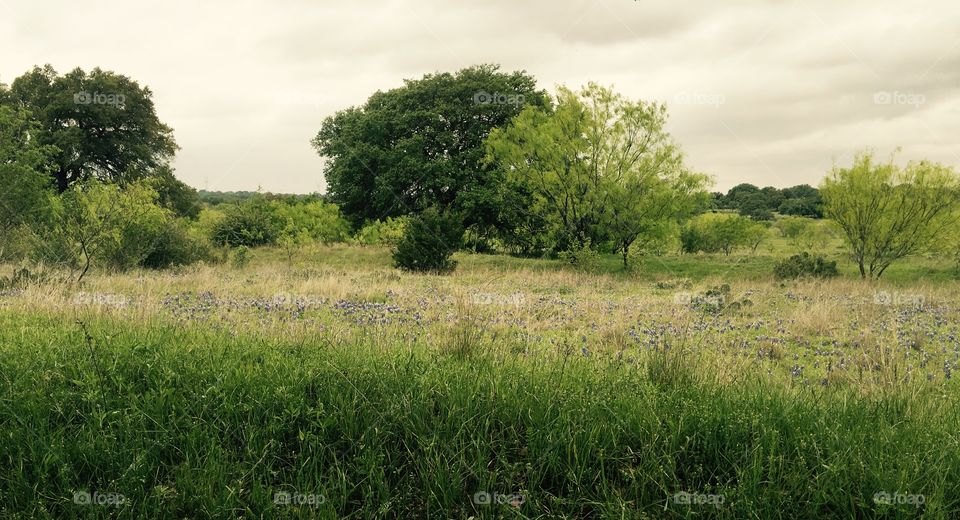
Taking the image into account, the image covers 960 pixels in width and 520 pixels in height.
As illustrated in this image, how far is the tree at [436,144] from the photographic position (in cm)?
3453

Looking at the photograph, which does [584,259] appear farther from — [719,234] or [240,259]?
[719,234]

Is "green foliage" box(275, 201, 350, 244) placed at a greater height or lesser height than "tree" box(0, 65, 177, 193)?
lesser

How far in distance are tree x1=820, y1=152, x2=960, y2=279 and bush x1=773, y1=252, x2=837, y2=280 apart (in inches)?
59.0

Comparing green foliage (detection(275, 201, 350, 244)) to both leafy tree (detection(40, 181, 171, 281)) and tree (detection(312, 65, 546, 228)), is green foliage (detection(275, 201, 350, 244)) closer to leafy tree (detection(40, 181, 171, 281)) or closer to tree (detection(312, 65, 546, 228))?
tree (detection(312, 65, 546, 228))

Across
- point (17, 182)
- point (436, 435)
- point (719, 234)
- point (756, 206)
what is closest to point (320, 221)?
point (17, 182)

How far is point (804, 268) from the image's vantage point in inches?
955

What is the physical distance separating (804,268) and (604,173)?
1001cm

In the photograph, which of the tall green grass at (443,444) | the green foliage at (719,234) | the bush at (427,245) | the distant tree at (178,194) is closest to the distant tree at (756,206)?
the green foliage at (719,234)

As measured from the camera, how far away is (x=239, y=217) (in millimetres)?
39875

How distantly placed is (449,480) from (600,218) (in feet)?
82.6

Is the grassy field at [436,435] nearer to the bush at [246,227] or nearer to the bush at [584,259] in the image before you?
the bush at [584,259]

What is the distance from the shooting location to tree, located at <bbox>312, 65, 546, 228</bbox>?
34.5 m

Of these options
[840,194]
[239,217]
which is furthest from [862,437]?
[239,217]

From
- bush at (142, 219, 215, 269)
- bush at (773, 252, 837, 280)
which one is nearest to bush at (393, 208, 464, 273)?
bush at (142, 219, 215, 269)
